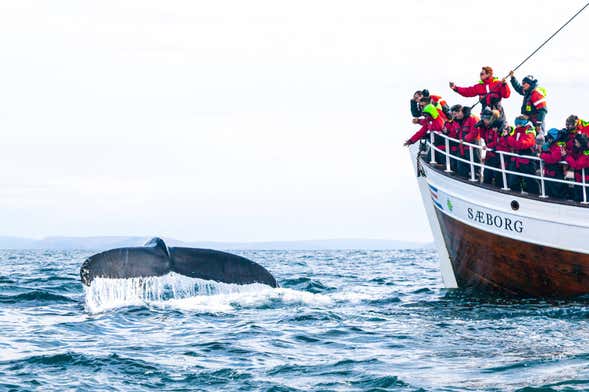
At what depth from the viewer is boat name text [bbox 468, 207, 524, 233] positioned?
15406 millimetres

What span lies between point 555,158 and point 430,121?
323 cm

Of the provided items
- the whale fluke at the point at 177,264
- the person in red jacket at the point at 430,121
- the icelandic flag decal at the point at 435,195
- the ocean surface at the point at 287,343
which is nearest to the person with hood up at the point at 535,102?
the person in red jacket at the point at 430,121

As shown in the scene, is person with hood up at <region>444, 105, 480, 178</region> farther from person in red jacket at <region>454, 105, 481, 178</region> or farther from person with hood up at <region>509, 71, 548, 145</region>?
person with hood up at <region>509, 71, 548, 145</region>

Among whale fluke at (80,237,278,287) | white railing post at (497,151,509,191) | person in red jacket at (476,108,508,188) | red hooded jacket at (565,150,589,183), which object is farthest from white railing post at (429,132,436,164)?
whale fluke at (80,237,278,287)

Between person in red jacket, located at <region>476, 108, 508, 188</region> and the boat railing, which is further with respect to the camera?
person in red jacket, located at <region>476, 108, 508, 188</region>

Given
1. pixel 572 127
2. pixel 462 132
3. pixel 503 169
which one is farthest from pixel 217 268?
pixel 572 127

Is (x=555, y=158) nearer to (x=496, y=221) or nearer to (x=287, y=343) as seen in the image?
(x=496, y=221)

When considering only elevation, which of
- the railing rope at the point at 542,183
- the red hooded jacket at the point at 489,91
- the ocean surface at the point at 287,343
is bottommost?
the ocean surface at the point at 287,343

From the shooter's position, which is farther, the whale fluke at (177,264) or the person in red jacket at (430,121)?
the person in red jacket at (430,121)

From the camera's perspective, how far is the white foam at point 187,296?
41.2 feet

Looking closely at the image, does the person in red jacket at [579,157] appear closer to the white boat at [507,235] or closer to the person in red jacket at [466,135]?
the white boat at [507,235]

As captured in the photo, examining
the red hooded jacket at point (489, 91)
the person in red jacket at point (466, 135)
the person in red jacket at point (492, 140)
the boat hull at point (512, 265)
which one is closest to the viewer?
the boat hull at point (512, 265)

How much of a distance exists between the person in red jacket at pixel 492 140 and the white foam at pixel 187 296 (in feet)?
12.7

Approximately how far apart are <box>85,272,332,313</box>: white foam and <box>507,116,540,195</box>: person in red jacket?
13.4 ft
